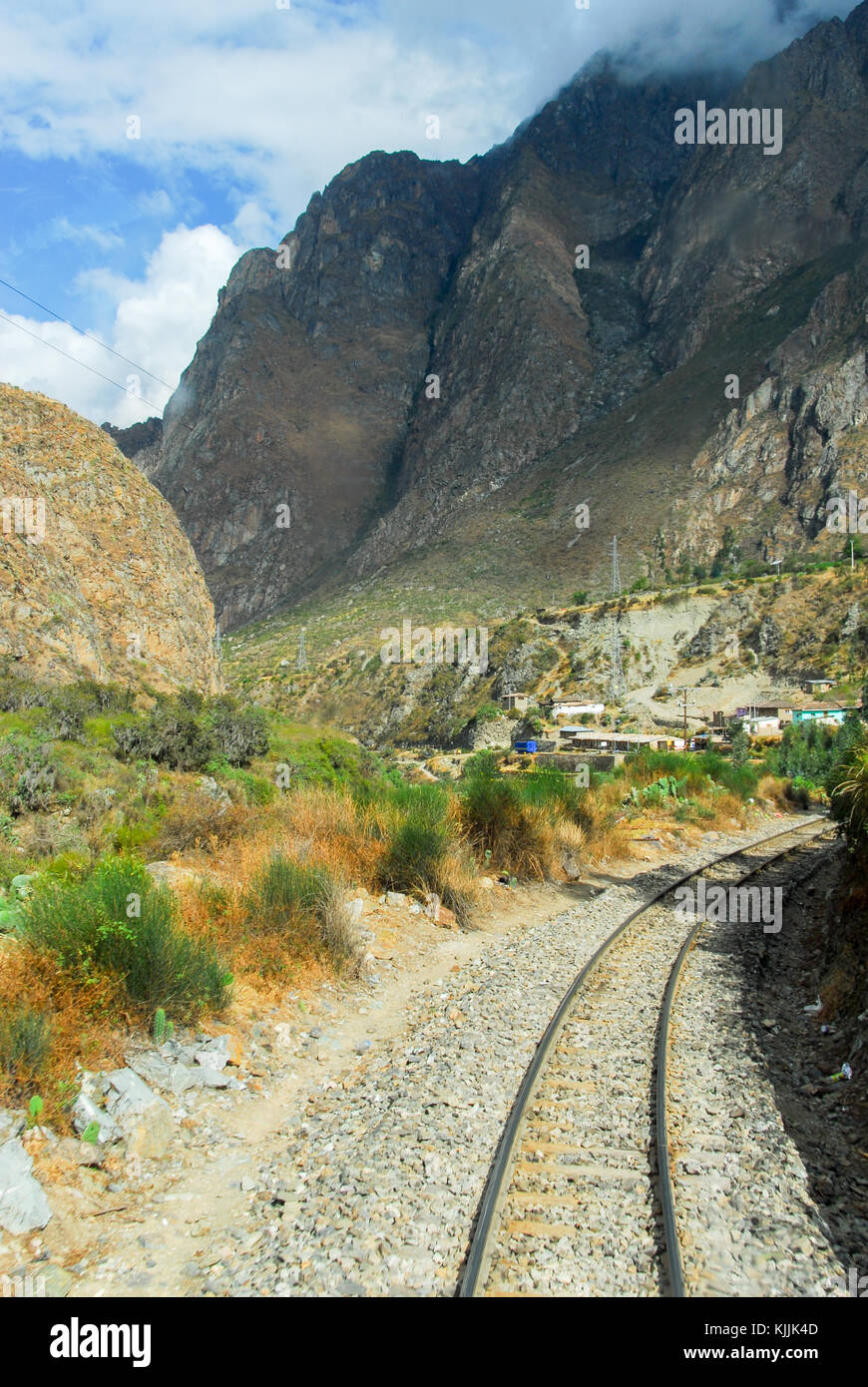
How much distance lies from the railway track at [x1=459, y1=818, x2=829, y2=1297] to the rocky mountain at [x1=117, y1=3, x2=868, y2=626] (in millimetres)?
76470

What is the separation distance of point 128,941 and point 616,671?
63757 millimetres

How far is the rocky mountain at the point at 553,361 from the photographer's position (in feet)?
305

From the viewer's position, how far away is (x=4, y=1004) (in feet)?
15.7

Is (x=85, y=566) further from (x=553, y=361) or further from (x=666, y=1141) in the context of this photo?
(x=553, y=361)

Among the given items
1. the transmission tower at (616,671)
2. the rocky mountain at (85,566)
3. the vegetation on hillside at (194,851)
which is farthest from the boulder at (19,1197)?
the transmission tower at (616,671)

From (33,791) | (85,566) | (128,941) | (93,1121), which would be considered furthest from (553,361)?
(93,1121)

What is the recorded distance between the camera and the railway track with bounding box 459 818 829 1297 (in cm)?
367

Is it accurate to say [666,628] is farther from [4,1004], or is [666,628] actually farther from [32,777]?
[4,1004]

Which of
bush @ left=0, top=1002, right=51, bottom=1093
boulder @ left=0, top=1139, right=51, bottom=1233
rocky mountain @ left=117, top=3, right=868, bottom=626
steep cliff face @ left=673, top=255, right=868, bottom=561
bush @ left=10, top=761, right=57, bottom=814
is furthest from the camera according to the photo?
rocky mountain @ left=117, top=3, right=868, bottom=626

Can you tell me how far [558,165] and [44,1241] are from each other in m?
214

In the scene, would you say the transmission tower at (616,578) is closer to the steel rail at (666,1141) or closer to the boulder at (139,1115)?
the steel rail at (666,1141)

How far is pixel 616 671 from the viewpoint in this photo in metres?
66.9

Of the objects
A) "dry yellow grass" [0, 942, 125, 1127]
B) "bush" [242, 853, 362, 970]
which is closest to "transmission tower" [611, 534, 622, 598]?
"bush" [242, 853, 362, 970]

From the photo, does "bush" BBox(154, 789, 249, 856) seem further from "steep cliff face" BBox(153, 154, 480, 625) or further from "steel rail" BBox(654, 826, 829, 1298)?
"steep cliff face" BBox(153, 154, 480, 625)
